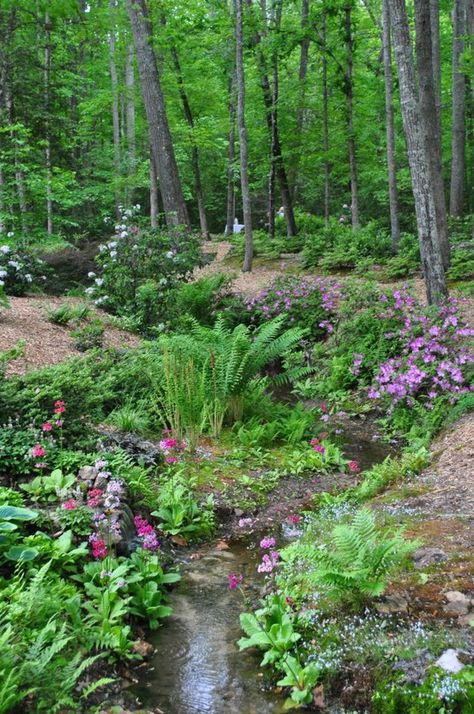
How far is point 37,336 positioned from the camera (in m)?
7.19

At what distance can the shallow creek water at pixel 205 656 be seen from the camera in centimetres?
261

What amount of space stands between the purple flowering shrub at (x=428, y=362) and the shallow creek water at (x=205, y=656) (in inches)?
136

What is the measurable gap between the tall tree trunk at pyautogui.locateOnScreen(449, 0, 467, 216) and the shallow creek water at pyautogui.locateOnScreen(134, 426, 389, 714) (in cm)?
1556

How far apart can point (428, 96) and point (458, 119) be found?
24.4ft

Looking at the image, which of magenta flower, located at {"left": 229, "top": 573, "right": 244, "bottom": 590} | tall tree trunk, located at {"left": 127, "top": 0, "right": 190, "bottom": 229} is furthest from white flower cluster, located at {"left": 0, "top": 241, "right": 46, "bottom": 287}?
magenta flower, located at {"left": 229, "top": 573, "right": 244, "bottom": 590}

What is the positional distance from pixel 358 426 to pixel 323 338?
299 centimetres

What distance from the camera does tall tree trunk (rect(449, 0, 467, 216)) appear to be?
16.0 metres

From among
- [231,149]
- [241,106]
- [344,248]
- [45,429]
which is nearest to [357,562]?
[45,429]

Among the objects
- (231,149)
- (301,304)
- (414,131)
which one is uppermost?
(231,149)

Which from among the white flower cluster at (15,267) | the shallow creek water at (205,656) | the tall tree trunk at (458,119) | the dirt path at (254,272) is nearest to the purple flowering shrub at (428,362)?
the shallow creek water at (205,656)

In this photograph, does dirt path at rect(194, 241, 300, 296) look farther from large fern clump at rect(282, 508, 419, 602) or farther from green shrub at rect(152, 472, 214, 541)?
large fern clump at rect(282, 508, 419, 602)

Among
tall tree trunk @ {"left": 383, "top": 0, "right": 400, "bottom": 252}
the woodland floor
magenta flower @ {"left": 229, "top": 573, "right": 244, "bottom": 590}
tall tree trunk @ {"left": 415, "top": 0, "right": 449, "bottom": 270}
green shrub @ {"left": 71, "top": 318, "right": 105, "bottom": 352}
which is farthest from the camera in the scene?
tall tree trunk @ {"left": 383, "top": 0, "right": 400, "bottom": 252}

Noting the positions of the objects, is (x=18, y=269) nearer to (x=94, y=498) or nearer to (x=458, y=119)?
(x=94, y=498)

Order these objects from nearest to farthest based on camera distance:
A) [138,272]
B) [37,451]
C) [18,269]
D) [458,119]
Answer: [37,451] < [18,269] < [138,272] < [458,119]
